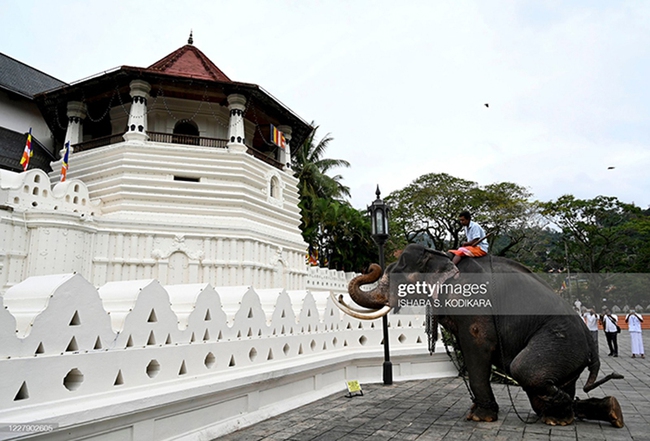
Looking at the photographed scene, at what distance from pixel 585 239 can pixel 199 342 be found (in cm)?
4259

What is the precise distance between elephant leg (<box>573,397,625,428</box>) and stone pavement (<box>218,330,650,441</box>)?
8 centimetres

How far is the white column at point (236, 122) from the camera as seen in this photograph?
18.7 metres

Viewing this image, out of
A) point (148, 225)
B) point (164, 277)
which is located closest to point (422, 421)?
point (164, 277)

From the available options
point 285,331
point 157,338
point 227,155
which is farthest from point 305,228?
point 157,338

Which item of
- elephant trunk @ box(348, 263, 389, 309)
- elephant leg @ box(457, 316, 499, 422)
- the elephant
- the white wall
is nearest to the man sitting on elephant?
the elephant

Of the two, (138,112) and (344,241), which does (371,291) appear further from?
(344,241)

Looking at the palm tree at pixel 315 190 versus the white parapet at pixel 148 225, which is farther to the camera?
→ the palm tree at pixel 315 190

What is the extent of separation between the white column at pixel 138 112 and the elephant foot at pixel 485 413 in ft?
53.4

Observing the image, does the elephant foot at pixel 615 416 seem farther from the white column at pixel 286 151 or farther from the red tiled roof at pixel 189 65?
the white column at pixel 286 151

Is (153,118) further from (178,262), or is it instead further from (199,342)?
(199,342)

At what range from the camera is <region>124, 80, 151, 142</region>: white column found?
17.6 metres

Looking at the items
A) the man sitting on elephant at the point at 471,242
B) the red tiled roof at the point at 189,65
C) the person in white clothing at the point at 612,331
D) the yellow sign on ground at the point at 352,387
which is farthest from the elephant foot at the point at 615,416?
the red tiled roof at the point at 189,65

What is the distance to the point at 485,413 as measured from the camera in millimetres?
5156

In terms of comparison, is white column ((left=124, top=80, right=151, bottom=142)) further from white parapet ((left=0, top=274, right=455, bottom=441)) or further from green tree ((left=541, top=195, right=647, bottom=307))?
green tree ((left=541, top=195, right=647, bottom=307))
